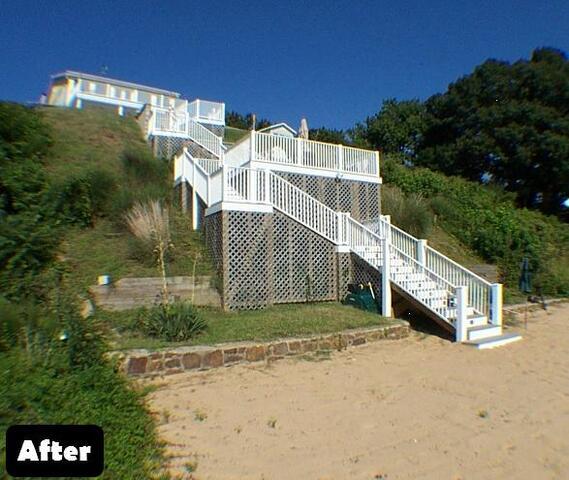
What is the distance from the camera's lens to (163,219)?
10711 mm

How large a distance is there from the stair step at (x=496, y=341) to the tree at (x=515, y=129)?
69.9 feet

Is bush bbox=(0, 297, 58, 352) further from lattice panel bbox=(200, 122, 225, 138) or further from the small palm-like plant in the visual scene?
lattice panel bbox=(200, 122, 225, 138)

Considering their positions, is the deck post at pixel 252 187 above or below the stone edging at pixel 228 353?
above

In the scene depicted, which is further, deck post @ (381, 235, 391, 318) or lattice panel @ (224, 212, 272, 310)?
deck post @ (381, 235, 391, 318)

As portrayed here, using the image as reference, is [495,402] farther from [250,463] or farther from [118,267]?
[118,267]

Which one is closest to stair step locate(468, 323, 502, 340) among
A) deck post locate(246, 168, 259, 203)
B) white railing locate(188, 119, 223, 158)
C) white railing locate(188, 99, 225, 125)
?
deck post locate(246, 168, 259, 203)

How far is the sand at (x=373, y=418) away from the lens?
3639 millimetres

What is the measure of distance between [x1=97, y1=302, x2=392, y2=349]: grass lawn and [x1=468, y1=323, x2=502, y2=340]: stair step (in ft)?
5.14

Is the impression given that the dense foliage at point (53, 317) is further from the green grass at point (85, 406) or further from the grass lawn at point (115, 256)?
the grass lawn at point (115, 256)

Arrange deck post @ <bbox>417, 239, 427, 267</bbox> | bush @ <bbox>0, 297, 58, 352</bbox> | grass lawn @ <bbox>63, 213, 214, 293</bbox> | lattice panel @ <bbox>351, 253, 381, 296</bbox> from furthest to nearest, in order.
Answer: deck post @ <bbox>417, 239, 427, 267</bbox>, lattice panel @ <bbox>351, 253, 381, 296</bbox>, grass lawn @ <bbox>63, 213, 214, 293</bbox>, bush @ <bbox>0, 297, 58, 352</bbox>

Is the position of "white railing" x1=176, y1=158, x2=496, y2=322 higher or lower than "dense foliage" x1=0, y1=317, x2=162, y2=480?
higher

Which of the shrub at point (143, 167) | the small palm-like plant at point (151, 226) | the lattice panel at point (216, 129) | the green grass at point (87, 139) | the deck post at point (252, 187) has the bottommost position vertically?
the small palm-like plant at point (151, 226)

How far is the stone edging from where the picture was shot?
19.0ft

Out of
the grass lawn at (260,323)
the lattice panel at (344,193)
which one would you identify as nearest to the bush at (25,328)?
the grass lawn at (260,323)
